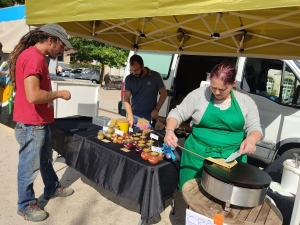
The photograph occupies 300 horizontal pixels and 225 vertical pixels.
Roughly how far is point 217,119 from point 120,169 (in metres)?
0.89

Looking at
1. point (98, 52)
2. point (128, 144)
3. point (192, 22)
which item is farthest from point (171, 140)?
point (98, 52)

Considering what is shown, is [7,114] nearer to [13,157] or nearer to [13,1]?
[13,157]

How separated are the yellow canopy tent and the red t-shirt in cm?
67

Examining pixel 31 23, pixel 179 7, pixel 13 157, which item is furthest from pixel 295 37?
pixel 13 157

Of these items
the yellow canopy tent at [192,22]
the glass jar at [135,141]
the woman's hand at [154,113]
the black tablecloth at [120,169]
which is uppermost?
the yellow canopy tent at [192,22]

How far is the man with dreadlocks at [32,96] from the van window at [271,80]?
3049mm

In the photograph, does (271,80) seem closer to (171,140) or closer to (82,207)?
(171,140)

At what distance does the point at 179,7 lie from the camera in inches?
67.6

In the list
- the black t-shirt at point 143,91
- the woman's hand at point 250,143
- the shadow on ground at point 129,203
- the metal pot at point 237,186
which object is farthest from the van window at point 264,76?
the metal pot at point 237,186

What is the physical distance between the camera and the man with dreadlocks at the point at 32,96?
5.88 ft

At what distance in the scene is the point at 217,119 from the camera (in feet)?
5.63

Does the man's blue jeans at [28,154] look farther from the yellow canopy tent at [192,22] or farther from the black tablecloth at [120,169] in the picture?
the yellow canopy tent at [192,22]

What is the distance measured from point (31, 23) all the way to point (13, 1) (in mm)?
13075

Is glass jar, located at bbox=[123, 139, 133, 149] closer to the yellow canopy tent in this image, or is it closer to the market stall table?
the market stall table
